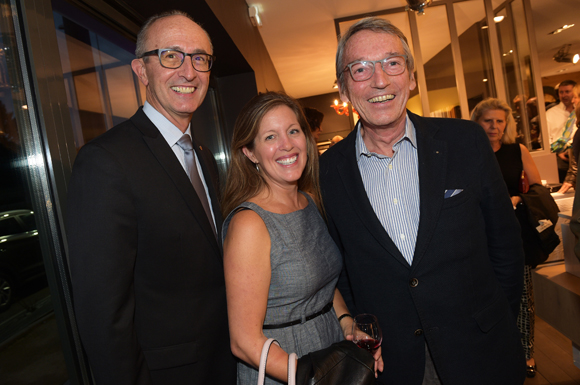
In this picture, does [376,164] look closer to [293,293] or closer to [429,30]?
[293,293]

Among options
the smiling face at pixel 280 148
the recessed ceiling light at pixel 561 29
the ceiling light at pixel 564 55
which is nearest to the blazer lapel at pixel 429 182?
the smiling face at pixel 280 148

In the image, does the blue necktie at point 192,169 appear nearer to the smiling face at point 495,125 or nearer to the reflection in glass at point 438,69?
the smiling face at point 495,125

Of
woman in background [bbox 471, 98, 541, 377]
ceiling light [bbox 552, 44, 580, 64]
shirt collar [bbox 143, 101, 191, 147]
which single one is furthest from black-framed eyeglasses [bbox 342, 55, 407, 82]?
ceiling light [bbox 552, 44, 580, 64]

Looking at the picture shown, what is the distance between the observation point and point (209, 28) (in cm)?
279

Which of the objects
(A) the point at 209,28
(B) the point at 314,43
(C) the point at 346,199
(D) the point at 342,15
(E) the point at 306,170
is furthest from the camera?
(B) the point at 314,43

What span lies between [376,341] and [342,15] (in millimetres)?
5539

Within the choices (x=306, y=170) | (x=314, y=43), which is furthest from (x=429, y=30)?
(x=306, y=170)

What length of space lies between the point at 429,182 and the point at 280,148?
1.97 ft

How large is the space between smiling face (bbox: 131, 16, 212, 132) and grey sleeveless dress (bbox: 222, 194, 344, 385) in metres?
0.45

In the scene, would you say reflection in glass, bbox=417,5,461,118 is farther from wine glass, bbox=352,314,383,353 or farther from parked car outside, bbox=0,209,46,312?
parked car outside, bbox=0,209,46,312

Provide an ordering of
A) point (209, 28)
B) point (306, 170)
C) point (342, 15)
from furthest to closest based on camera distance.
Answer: point (342, 15) < point (209, 28) < point (306, 170)

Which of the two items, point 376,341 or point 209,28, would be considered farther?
point 209,28

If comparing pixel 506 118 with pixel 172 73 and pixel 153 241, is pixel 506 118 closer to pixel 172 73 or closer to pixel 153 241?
pixel 172 73

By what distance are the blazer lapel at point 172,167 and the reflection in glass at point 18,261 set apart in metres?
0.35
